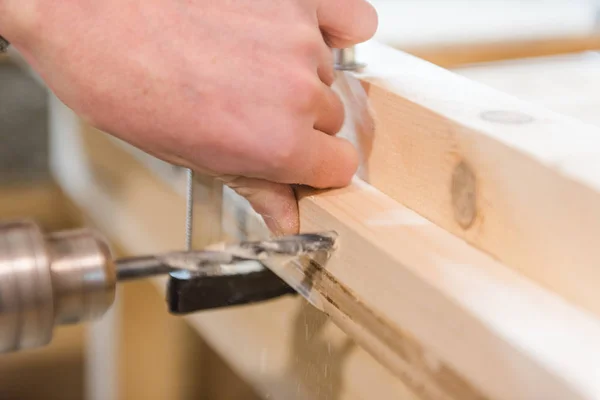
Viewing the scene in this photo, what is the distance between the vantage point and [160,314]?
100 cm

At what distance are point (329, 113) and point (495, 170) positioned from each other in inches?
4.8

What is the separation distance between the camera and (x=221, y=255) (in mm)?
403

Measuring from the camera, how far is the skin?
39 centimetres

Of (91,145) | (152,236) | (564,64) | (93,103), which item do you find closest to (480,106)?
(93,103)

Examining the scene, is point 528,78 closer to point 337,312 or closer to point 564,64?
point 564,64

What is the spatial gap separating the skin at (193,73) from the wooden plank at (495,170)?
54 millimetres

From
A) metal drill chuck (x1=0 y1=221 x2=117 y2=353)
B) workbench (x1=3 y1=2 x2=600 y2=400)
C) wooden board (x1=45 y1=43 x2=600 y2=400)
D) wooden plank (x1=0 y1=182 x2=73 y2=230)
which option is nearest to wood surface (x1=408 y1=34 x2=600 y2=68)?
workbench (x1=3 y1=2 x2=600 y2=400)

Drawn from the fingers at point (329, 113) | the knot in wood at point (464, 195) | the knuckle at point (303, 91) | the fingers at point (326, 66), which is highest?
the fingers at point (326, 66)

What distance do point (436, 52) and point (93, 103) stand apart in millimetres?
503

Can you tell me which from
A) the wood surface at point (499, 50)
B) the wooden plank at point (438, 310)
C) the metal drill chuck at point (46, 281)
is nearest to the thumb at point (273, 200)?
the wooden plank at point (438, 310)

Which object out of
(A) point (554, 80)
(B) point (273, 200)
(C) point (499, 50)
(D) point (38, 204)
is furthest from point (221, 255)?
(D) point (38, 204)

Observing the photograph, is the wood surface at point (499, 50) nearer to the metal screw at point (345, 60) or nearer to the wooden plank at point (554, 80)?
the wooden plank at point (554, 80)

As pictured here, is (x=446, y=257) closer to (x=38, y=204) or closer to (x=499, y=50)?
(x=499, y=50)

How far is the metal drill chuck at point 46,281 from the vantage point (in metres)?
0.34
